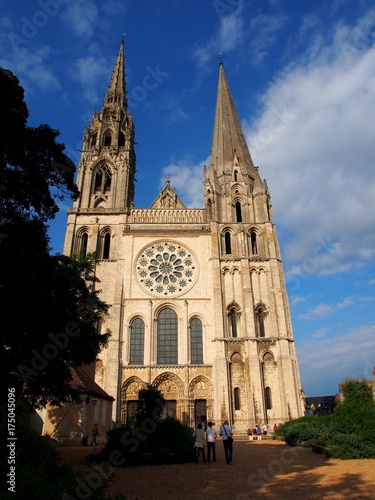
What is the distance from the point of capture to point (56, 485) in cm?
518

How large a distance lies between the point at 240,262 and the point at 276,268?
9.84 feet

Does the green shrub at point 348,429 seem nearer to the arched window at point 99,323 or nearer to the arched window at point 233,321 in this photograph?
the arched window at point 233,321

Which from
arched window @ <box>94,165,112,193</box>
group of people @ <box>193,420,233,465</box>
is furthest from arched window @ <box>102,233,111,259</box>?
group of people @ <box>193,420,233,465</box>

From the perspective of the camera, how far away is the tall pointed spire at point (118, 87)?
42.7 metres

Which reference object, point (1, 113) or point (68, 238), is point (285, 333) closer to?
point (68, 238)

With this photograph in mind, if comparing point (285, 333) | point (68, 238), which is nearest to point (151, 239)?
point (68, 238)

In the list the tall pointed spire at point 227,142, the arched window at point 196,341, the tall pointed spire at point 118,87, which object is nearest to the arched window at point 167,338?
the arched window at point 196,341

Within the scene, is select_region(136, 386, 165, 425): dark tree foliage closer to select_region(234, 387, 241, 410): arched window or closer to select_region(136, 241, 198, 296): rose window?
select_region(234, 387, 241, 410): arched window

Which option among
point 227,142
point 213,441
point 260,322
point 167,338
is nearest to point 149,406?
point 213,441

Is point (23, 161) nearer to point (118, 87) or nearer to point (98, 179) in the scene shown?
point (98, 179)

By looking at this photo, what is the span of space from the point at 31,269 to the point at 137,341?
65.7 ft

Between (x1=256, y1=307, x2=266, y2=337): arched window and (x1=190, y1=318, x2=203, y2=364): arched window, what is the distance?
460cm

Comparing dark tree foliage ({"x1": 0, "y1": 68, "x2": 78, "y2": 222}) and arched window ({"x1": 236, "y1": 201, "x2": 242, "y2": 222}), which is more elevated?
arched window ({"x1": 236, "y1": 201, "x2": 242, "y2": 222})

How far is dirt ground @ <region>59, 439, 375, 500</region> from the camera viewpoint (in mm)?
7294
